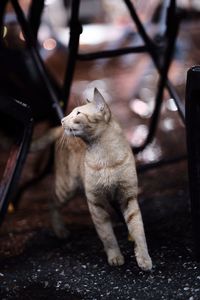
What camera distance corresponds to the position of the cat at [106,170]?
2521 mm

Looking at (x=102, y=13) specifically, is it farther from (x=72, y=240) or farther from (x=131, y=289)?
(x=131, y=289)

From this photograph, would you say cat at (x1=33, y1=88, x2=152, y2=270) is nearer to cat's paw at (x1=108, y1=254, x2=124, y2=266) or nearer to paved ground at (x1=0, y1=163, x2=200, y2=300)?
cat's paw at (x1=108, y1=254, x2=124, y2=266)

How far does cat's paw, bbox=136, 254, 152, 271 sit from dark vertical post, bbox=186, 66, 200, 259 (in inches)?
8.6

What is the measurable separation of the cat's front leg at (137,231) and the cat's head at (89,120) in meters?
0.34

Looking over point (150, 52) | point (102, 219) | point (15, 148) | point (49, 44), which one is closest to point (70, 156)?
point (15, 148)

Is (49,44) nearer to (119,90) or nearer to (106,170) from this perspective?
(119,90)

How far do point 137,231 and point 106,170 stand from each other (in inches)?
11.3

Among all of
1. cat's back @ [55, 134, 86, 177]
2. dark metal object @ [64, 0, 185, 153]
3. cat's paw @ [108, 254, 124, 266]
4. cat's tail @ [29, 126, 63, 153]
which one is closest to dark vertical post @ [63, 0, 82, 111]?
dark metal object @ [64, 0, 185, 153]

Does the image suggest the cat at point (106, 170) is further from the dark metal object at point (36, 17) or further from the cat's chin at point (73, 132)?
the dark metal object at point (36, 17)

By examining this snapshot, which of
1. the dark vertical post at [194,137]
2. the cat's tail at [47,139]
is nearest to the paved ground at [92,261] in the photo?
the dark vertical post at [194,137]

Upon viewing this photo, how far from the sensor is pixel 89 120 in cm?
251

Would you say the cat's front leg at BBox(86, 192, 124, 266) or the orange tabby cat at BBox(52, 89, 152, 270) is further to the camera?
the cat's front leg at BBox(86, 192, 124, 266)

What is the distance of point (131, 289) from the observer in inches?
102

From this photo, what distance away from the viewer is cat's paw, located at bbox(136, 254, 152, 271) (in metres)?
2.63
